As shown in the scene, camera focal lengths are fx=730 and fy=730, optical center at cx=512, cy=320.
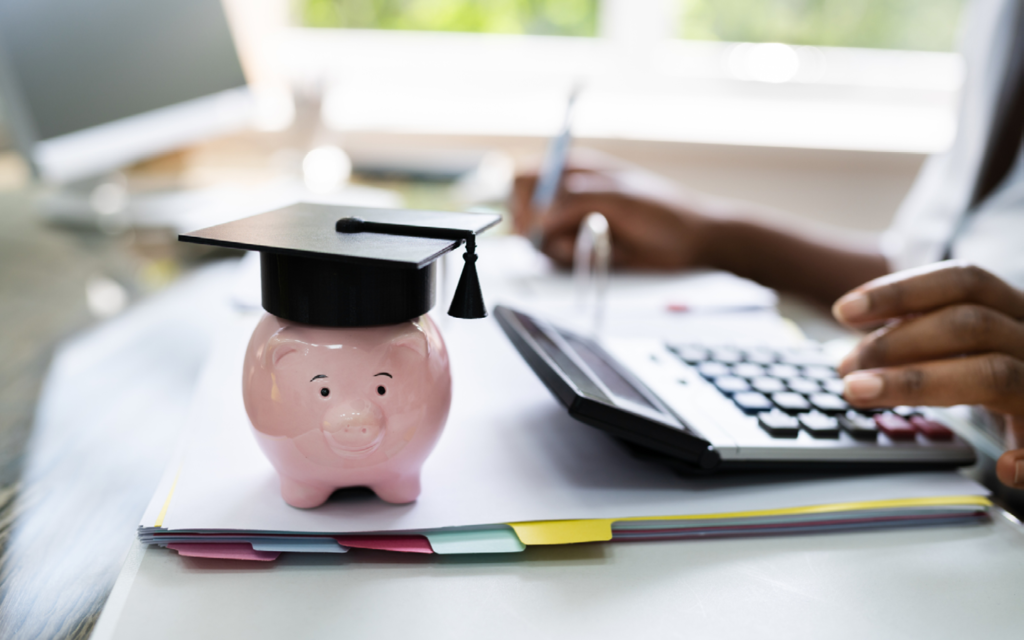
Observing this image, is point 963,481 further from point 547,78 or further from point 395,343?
point 547,78

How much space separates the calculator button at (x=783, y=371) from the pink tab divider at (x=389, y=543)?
28 cm

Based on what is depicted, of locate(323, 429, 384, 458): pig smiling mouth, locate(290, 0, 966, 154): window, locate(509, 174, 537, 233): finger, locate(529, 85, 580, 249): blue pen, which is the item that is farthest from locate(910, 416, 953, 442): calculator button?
locate(290, 0, 966, 154): window

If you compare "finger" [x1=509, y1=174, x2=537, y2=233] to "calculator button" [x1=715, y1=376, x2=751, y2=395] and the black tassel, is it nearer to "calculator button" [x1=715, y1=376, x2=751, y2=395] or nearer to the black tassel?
"calculator button" [x1=715, y1=376, x2=751, y2=395]

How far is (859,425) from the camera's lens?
43 cm

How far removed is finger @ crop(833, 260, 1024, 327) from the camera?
19.0 inches

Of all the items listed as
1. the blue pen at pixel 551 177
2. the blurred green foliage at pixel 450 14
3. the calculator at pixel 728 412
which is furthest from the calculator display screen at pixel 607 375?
the blurred green foliage at pixel 450 14

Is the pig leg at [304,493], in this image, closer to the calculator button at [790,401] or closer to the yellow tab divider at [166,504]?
the yellow tab divider at [166,504]

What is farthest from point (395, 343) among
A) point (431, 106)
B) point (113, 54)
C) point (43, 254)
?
point (431, 106)

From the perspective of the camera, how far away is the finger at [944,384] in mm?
A: 445

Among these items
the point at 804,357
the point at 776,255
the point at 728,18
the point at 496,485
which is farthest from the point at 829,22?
the point at 496,485

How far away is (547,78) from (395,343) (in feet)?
5.95

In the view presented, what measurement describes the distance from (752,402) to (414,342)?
226 millimetres

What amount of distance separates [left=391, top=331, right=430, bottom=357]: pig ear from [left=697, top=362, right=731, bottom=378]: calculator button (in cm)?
23

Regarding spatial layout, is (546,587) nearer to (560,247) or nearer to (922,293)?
(922,293)
